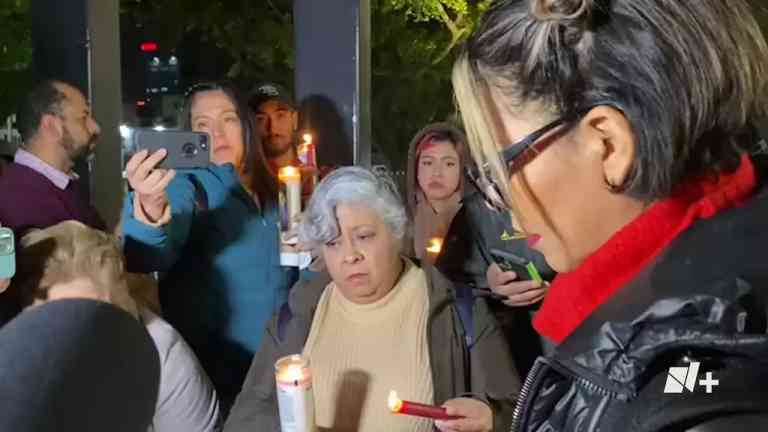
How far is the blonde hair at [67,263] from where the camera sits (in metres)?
2.36

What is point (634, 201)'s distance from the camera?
36.4 inches

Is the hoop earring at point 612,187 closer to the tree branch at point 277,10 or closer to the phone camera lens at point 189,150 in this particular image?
the phone camera lens at point 189,150

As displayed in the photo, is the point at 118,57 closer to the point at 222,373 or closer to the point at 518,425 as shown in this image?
the point at 222,373

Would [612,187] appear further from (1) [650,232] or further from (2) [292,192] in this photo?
(2) [292,192]

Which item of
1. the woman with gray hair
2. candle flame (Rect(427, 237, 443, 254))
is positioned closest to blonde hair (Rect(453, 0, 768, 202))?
the woman with gray hair

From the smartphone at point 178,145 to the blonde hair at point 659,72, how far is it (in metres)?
1.84

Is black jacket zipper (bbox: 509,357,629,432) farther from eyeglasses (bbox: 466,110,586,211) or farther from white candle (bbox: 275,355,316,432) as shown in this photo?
white candle (bbox: 275,355,316,432)

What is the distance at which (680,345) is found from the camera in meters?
0.80

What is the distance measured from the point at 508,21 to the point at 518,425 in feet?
1.33

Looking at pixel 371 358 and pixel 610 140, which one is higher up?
pixel 610 140

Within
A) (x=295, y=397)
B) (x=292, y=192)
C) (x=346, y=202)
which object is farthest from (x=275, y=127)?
(x=295, y=397)

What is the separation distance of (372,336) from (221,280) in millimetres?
563

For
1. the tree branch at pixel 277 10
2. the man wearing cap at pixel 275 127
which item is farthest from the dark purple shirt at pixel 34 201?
the tree branch at pixel 277 10

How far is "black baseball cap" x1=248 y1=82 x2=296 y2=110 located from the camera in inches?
136
